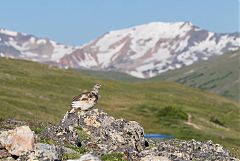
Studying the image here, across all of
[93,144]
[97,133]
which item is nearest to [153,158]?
[93,144]

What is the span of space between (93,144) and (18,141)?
743cm

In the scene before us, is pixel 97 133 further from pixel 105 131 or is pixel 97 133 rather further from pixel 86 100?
pixel 86 100

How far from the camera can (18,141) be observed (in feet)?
99.9

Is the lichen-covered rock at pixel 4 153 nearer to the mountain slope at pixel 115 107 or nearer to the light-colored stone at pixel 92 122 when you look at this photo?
the light-colored stone at pixel 92 122

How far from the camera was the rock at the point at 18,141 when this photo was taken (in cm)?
3027

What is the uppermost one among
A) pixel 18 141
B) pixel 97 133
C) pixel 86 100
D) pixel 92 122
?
pixel 86 100

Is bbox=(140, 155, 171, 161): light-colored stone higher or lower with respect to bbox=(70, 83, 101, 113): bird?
lower

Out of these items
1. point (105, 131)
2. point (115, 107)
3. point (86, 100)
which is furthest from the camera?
point (115, 107)

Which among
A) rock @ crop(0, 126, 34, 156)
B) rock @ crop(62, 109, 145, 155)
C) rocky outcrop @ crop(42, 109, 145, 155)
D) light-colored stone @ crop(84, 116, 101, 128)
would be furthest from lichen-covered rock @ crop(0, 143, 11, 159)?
light-colored stone @ crop(84, 116, 101, 128)

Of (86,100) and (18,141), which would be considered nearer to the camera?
(18,141)

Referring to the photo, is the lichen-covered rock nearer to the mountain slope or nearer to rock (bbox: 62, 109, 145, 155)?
rock (bbox: 62, 109, 145, 155)

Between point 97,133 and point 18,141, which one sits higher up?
point 97,133

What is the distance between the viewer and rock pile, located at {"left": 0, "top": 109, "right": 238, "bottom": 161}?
30.5m

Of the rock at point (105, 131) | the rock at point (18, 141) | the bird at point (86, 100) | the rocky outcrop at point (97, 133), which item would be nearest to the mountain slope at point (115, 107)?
the rock at point (105, 131)
